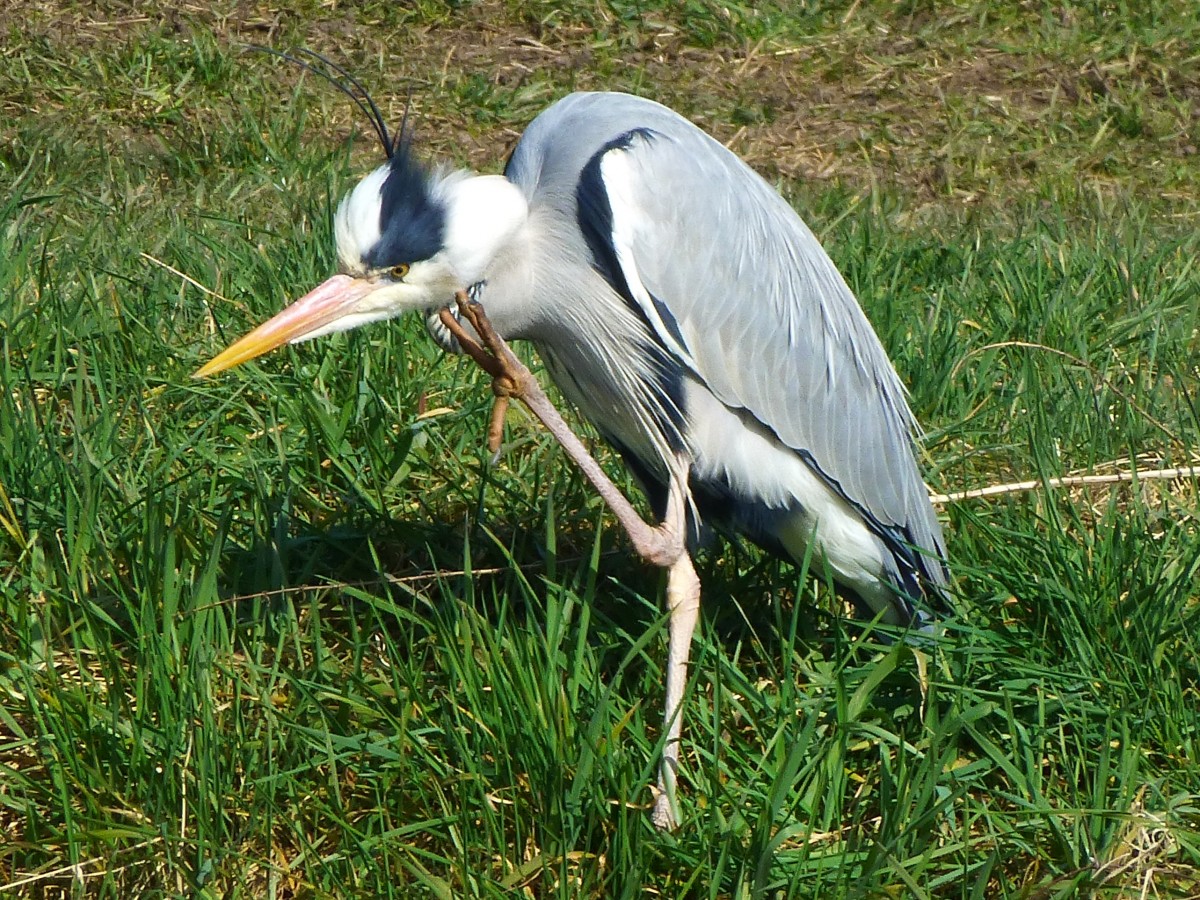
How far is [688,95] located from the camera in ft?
22.0

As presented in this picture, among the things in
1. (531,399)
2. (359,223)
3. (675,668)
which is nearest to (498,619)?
(675,668)

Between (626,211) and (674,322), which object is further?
(674,322)

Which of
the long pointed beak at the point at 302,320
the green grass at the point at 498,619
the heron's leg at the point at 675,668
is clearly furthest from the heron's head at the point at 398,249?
the heron's leg at the point at 675,668

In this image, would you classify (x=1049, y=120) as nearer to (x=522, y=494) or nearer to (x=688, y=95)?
(x=688, y=95)

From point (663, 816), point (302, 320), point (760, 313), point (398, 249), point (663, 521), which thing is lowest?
point (663, 816)

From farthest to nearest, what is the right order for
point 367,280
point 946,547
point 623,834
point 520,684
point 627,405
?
point 946,547 → point 627,405 → point 367,280 → point 520,684 → point 623,834

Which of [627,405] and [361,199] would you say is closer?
[361,199]

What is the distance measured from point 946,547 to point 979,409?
0.67 meters

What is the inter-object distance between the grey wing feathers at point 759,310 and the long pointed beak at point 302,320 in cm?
48

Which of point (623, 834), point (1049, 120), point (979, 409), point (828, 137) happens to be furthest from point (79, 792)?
point (1049, 120)

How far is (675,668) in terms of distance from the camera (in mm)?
2607

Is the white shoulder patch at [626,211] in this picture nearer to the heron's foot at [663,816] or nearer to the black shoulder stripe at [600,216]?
the black shoulder stripe at [600,216]

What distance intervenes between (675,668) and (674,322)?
25.7 inches

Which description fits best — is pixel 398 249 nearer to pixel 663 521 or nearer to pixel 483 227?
pixel 483 227
